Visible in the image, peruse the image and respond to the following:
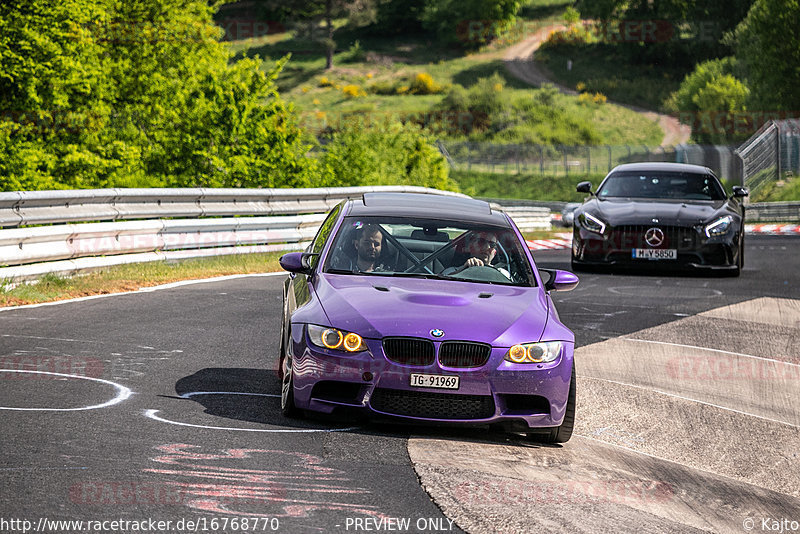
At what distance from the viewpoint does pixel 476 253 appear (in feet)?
26.8

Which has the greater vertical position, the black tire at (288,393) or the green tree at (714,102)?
the black tire at (288,393)

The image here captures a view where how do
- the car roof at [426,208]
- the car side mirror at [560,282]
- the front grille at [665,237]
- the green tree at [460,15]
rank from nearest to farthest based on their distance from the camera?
1. the car side mirror at [560,282]
2. the car roof at [426,208]
3. the front grille at [665,237]
4. the green tree at [460,15]

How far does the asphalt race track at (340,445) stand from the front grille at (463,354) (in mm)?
486

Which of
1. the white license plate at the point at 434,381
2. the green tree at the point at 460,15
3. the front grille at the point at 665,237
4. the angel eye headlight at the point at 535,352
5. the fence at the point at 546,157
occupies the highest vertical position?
the green tree at the point at 460,15

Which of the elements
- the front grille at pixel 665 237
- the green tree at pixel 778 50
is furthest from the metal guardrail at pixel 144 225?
the green tree at pixel 778 50

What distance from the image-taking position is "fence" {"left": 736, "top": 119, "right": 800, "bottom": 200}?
49.9m

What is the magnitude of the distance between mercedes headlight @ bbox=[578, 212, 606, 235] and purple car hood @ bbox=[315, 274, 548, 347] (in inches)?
340

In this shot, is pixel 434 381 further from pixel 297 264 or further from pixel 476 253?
pixel 297 264

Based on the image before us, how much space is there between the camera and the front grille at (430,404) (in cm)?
677

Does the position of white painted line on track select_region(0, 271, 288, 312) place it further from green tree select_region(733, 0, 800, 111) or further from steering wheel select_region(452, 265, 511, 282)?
green tree select_region(733, 0, 800, 111)

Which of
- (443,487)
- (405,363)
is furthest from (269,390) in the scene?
(443,487)

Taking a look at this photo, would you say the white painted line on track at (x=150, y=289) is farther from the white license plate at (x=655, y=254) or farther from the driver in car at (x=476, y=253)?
the driver in car at (x=476, y=253)

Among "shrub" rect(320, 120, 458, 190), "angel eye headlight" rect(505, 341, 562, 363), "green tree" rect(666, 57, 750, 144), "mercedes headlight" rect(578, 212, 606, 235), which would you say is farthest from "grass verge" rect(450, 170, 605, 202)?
"angel eye headlight" rect(505, 341, 562, 363)

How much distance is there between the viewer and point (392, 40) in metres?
146
